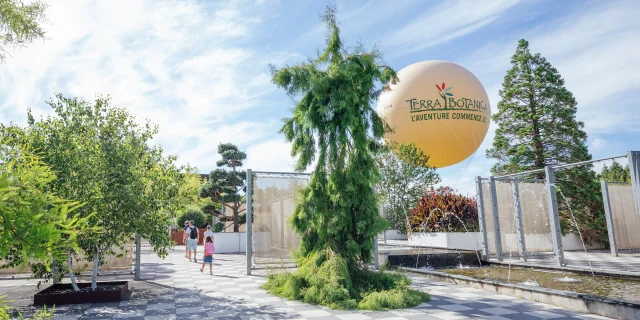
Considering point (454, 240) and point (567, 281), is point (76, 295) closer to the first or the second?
point (567, 281)

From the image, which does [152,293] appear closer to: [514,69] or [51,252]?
[51,252]

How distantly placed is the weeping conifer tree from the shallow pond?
3299mm

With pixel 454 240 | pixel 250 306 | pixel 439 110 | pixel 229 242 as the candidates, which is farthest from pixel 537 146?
pixel 250 306

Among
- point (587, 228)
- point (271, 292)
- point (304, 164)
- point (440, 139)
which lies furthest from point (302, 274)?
point (587, 228)

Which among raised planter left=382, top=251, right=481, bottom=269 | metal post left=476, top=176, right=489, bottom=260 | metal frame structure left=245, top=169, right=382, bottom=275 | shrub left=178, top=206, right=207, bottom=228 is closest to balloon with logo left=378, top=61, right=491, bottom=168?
metal post left=476, top=176, right=489, bottom=260

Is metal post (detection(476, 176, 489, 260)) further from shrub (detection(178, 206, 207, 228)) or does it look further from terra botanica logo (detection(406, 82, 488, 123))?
shrub (detection(178, 206, 207, 228))

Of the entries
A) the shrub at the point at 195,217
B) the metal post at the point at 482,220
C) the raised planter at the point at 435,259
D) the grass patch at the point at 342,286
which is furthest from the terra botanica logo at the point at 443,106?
the shrub at the point at 195,217

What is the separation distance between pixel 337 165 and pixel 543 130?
19.0 metres

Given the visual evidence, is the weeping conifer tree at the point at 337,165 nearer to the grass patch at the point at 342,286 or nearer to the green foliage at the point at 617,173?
the grass patch at the point at 342,286

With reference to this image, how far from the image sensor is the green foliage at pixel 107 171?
8594 mm

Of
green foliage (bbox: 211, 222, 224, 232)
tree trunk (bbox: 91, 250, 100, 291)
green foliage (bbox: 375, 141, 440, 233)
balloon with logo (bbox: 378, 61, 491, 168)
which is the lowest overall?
tree trunk (bbox: 91, 250, 100, 291)

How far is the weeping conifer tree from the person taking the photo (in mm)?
8969

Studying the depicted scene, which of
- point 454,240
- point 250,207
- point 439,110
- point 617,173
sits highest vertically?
point 439,110

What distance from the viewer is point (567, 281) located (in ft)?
31.9
